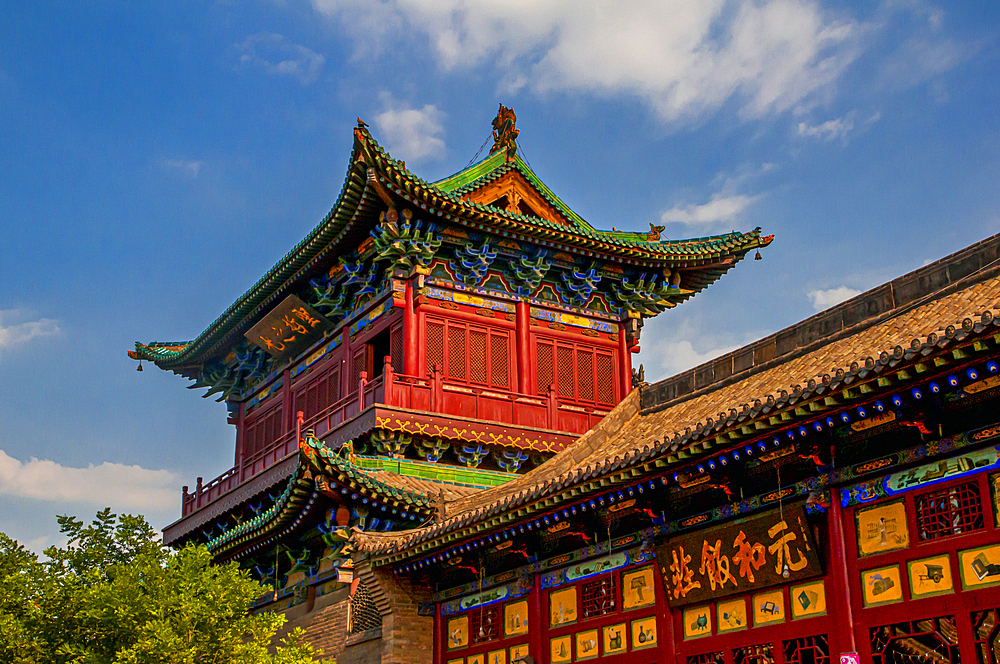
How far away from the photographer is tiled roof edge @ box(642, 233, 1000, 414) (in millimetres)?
11742

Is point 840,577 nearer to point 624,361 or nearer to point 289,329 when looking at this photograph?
point 624,361

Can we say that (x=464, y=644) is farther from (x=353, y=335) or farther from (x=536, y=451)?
(x=353, y=335)

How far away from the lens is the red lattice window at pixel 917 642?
9516 mm

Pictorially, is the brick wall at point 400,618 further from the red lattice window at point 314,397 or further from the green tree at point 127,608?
the red lattice window at point 314,397

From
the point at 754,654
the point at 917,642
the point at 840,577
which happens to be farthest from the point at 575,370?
the point at 917,642

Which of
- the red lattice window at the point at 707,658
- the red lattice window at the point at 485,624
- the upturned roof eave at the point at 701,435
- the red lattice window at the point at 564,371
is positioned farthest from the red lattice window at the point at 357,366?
the red lattice window at the point at 707,658

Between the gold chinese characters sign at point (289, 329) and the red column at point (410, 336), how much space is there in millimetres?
2788

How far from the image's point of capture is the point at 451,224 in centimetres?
2103

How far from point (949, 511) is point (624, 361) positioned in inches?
508

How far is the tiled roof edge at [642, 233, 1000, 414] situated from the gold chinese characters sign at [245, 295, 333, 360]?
28.6 ft

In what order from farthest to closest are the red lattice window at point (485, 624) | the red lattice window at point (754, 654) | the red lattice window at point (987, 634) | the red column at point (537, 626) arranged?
1. the red lattice window at point (485, 624)
2. the red column at point (537, 626)
3. the red lattice window at point (754, 654)
4. the red lattice window at point (987, 634)

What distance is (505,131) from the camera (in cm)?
2423

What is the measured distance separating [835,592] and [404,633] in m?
6.88

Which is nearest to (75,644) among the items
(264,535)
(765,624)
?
(264,535)
